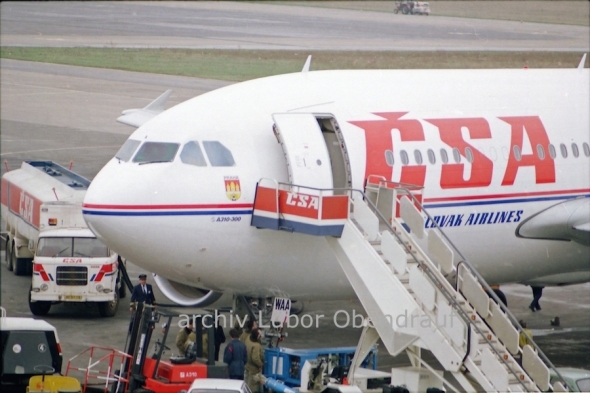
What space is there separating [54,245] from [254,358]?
857 centimetres

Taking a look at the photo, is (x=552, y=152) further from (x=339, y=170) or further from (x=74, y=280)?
(x=74, y=280)

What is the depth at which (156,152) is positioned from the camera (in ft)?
66.1

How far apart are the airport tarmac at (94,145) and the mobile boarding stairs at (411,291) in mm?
4762

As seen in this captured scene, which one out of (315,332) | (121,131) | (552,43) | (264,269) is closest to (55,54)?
(121,131)

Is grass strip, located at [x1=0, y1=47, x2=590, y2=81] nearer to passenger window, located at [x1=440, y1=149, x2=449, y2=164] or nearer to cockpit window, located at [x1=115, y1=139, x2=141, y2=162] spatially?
passenger window, located at [x1=440, y1=149, x2=449, y2=164]

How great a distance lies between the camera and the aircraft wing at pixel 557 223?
2298 centimetres

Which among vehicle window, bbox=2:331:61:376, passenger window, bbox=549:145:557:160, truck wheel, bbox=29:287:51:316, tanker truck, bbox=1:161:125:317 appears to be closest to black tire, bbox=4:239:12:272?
tanker truck, bbox=1:161:125:317

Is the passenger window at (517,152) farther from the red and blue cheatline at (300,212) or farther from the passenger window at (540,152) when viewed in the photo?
the red and blue cheatline at (300,212)

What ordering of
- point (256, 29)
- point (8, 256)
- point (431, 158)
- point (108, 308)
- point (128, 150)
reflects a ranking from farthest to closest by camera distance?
1. point (256, 29)
2. point (8, 256)
3. point (108, 308)
4. point (431, 158)
5. point (128, 150)

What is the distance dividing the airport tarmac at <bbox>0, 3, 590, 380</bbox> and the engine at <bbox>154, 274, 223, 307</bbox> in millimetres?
2005

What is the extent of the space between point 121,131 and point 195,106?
3223 cm

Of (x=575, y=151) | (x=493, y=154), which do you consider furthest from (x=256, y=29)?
(x=493, y=154)

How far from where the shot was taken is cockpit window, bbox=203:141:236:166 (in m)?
20.0

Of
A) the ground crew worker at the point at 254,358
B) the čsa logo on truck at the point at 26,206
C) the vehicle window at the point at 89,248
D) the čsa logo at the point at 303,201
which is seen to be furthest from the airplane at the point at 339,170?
the čsa logo on truck at the point at 26,206
